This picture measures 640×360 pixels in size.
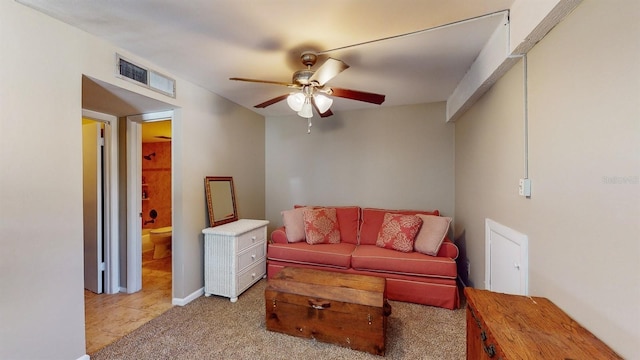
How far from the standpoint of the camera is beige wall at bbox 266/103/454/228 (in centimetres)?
349

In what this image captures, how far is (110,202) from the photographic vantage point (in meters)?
2.86

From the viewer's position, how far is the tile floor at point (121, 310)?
83.3 inches

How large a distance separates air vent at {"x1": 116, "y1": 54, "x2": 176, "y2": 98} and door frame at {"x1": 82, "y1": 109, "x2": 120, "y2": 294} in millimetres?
998

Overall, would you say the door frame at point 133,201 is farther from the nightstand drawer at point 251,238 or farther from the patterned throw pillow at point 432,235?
the patterned throw pillow at point 432,235

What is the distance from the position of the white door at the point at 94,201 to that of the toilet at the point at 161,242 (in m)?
1.14

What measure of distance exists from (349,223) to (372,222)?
12.0 inches

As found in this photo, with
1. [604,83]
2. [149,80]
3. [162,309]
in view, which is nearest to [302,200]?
[162,309]

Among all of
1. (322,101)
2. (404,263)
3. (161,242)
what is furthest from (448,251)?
(161,242)

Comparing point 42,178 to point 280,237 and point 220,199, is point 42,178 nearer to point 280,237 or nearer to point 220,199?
point 220,199

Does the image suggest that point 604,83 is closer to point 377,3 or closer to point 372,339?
point 377,3

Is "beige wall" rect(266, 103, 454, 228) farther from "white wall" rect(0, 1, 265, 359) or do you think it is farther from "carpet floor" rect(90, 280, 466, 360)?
"white wall" rect(0, 1, 265, 359)

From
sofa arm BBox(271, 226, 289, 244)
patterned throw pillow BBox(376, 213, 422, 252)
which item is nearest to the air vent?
sofa arm BBox(271, 226, 289, 244)

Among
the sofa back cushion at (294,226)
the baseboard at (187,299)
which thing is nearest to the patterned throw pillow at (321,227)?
the sofa back cushion at (294,226)

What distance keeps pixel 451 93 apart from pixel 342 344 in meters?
2.92
